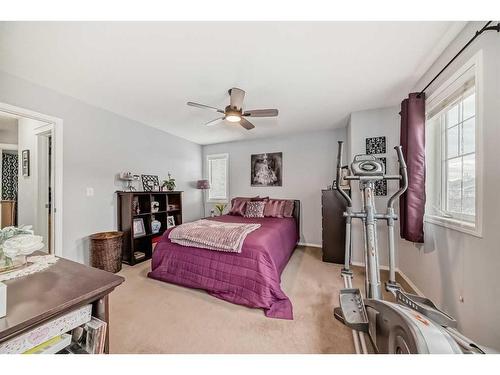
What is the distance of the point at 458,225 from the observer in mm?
1479

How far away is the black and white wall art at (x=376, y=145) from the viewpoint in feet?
8.95

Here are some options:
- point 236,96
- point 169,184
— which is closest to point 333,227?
point 236,96

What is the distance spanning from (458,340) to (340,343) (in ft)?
2.22

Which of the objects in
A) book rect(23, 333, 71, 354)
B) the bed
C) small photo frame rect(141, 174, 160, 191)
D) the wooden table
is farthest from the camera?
small photo frame rect(141, 174, 160, 191)

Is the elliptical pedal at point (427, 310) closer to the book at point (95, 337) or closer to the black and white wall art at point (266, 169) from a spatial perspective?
the book at point (95, 337)

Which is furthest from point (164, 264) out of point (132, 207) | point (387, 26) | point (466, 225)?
point (387, 26)

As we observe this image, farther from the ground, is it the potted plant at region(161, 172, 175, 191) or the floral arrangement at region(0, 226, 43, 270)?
the potted plant at region(161, 172, 175, 191)

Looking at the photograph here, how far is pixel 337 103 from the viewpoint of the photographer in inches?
103

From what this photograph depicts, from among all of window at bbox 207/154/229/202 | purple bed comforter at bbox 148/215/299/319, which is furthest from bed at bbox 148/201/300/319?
window at bbox 207/154/229/202

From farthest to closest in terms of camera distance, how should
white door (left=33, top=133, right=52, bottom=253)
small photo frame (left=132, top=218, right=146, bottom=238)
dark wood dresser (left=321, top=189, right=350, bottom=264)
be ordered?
small photo frame (left=132, top=218, right=146, bottom=238) → dark wood dresser (left=321, top=189, right=350, bottom=264) → white door (left=33, top=133, right=52, bottom=253)

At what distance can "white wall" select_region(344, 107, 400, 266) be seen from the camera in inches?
105

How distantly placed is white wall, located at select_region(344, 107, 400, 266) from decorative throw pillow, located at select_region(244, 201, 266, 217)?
156 cm

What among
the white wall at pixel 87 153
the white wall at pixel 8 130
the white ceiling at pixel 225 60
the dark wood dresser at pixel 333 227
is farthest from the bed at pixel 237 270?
the white wall at pixel 8 130

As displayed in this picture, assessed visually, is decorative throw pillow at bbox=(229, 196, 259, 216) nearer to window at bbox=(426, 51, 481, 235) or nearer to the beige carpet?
the beige carpet
